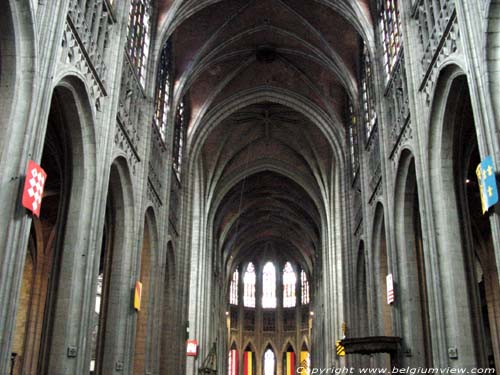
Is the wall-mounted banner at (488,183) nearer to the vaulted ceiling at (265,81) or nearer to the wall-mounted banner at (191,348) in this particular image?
the vaulted ceiling at (265,81)

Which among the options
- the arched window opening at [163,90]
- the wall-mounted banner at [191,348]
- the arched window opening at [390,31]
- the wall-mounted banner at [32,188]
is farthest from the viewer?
the wall-mounted banner at [191,348]

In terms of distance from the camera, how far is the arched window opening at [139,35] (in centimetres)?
2193

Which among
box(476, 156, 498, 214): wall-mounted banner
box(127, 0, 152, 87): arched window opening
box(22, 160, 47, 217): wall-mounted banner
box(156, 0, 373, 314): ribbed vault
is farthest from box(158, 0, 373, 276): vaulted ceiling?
box(476, 156, 498, 214): wall-mounted banner

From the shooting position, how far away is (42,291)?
2864 cm

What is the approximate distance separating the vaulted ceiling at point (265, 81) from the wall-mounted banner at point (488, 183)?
1530 cm

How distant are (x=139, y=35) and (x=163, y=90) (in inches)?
200

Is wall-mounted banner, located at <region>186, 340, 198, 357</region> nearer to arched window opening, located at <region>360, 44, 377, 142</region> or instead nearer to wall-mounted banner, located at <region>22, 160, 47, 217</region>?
arched window opening, located at <region>360, 44, 377, 142</region>

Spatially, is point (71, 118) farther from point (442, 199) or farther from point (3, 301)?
point (442, 199)

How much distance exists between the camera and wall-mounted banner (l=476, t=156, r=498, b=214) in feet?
Answer: 35.5

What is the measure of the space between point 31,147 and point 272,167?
33960 millimetres

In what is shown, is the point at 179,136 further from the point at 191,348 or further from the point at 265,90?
the point at 191,348

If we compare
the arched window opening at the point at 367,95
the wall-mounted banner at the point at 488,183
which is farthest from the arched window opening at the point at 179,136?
the wall-mounted banner at the point at 488,183

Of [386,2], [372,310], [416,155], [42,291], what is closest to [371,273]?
[372,310]

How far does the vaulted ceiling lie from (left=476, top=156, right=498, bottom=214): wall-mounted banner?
15.3 m
